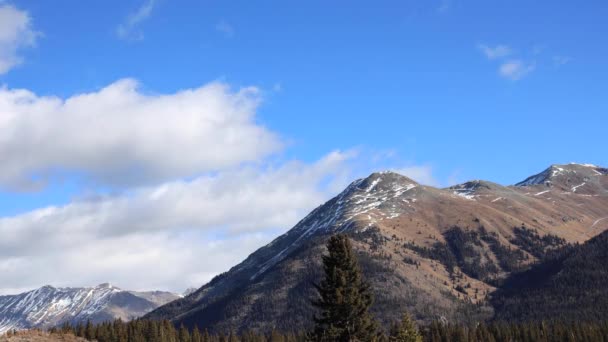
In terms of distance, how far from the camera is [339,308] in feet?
198

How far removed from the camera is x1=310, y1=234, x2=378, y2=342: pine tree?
60062 millimetres

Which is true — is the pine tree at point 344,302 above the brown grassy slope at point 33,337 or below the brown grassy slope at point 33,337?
below

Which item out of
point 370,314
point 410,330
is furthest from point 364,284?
point 410,330

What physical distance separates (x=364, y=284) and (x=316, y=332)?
6.74 m

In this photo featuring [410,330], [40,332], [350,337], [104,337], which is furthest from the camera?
[104,337]

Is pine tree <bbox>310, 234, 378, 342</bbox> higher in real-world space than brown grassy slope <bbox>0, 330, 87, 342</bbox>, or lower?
lower

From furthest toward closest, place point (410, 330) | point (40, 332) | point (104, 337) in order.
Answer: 1. point (104, 337)
2. point (40, 332)
3. point (410, 330)

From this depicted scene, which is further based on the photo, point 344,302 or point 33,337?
point 33,337

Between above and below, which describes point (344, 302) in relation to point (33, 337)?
below

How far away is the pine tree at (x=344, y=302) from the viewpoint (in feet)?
197

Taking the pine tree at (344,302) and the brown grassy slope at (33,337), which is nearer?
the pine tree at (344,302)

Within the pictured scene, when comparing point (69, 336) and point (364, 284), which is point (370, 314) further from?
point (69, 336)

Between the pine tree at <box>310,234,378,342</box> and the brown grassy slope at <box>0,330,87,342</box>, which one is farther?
the brown grassy slope at <box>0,330,87,342</box>

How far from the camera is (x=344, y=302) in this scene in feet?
197
